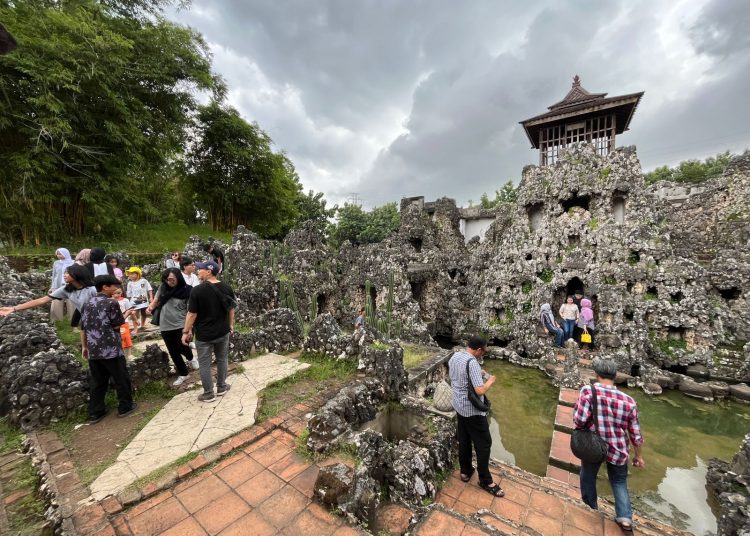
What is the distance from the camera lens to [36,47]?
29.3 feet

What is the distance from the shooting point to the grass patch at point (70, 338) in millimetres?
4796

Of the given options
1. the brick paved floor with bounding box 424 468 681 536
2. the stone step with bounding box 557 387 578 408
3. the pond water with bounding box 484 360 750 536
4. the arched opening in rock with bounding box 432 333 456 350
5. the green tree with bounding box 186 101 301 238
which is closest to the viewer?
the brick paved floor with bounding box 424 468 681 536

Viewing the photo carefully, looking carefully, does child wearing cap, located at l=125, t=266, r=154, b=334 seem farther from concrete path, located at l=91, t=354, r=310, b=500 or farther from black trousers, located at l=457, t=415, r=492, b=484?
black trousers, located at l=457, t=415, r=492, b=484

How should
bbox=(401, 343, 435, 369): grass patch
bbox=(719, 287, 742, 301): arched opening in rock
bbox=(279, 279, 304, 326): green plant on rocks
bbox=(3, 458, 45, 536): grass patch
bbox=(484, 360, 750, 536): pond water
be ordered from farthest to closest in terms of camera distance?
bbox=(719, 287, 742, 301): arched opening in rock
bbox=(279, 279, 304, 326): green plant on rocks
bbox=(401, 343, 435, 369): grass patch
bbox=(484, 360, 750, 536): pond water
bbox=(3, 458, 45, 536): grass patch

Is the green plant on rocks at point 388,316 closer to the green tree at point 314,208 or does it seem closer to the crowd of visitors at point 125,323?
the crowd of visitors at point 125,323

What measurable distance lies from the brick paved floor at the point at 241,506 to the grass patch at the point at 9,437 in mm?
1891

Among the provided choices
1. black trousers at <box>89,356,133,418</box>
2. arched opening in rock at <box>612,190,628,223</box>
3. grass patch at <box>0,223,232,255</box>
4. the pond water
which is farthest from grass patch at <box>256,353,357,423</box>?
arched opening in rock at <box>612,190,628,223</box>

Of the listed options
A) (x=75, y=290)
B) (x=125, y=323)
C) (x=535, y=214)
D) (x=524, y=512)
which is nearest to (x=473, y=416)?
(x=524, y=512)

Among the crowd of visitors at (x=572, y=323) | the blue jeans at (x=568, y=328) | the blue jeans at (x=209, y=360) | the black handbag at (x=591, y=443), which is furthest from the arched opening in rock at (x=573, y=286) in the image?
the blue jeans at (x=209, y=360)

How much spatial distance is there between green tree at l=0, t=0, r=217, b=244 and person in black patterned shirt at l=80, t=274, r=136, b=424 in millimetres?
9717

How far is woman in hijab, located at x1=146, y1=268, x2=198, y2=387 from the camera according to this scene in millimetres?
4152

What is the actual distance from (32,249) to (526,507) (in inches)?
606

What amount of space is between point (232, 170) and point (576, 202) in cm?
2027

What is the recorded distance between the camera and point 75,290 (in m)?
3.84
